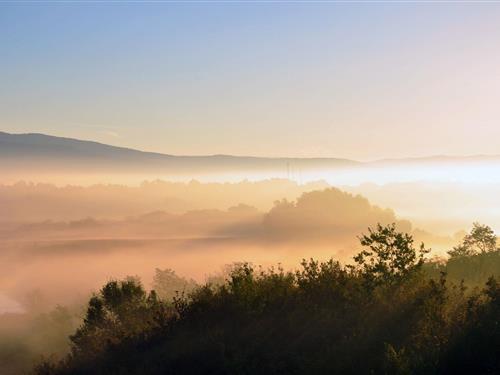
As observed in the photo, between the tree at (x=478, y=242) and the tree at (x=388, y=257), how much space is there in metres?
21.5

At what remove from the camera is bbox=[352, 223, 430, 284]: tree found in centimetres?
2486

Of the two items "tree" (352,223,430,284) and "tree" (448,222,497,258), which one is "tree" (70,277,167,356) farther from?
"tree" (448,222,497,258)

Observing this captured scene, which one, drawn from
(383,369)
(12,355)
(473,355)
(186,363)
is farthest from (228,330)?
(12,355)

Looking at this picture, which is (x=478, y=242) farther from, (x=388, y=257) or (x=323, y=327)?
(x=323, y=327)

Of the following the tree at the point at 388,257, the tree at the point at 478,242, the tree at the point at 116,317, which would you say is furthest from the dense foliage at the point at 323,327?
the tree at the point at 478,242

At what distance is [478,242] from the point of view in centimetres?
4706

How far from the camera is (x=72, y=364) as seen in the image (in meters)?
25.0

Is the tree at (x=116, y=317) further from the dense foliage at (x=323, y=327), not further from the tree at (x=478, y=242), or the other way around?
the tree at (x=478, y=242)

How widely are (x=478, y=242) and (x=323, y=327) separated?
29260 millimetres

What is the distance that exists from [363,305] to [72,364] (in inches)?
442

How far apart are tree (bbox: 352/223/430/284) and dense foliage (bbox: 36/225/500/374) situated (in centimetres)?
4

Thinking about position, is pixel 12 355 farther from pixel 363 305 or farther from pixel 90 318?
pixel 363 305

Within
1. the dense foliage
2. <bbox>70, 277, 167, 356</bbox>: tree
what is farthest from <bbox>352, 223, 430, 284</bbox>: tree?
<bbox>70, 277, 167, 356</bbox>: tree

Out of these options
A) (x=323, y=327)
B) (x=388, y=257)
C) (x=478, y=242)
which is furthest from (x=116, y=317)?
(x=478, y=242)
